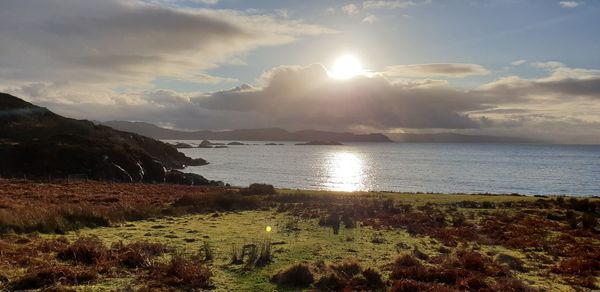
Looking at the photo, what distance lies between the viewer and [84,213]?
24.8 meters

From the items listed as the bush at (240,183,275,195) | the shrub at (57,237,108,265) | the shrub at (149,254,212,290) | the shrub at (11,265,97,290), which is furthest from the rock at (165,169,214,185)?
the shrub at (11,265,97,290)

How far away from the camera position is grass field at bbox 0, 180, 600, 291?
571 inches

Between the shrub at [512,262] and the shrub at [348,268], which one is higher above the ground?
the shrub at [348,268]

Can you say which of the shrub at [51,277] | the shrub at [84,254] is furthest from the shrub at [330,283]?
the shrub at [84,254]

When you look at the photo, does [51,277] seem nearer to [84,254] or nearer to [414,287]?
[84,254]

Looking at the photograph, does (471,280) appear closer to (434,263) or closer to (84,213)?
(434,263)

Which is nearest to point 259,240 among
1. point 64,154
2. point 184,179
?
point 64,154

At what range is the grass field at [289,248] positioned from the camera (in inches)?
571

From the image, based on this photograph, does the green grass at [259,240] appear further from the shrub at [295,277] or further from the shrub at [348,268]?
the shrub at [348,268]

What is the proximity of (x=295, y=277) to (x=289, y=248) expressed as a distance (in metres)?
5.68

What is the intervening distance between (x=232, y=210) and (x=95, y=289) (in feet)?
74.1

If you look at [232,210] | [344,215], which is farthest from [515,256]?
[232,210]

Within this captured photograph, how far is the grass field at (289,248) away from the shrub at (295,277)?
0.04 meters

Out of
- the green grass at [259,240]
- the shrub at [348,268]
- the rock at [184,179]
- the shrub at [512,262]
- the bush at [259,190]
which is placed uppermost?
the shrub at [348,268]
